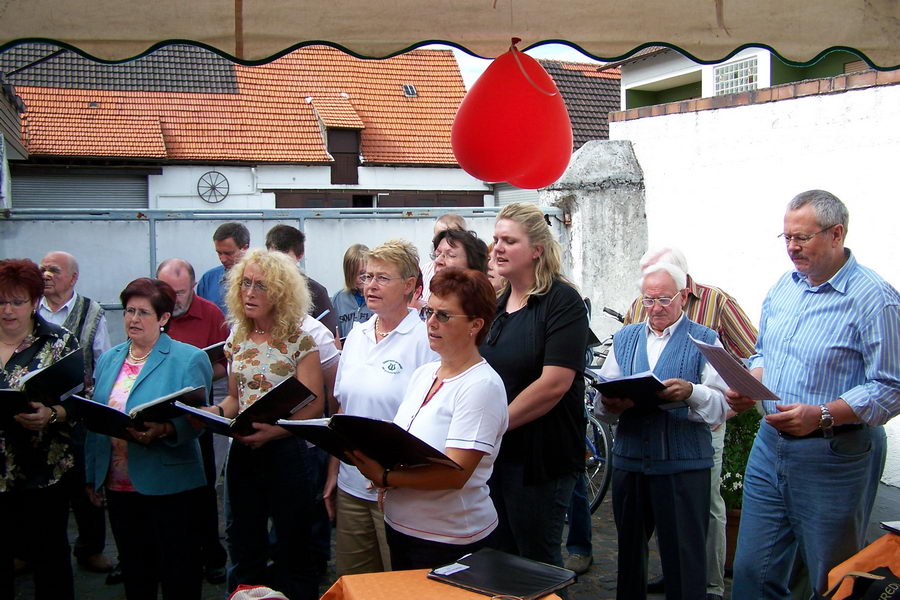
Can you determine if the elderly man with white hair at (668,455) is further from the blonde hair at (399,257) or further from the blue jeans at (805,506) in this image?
the blonde hair at (399,257)

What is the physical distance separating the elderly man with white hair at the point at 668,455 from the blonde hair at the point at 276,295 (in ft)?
5.02

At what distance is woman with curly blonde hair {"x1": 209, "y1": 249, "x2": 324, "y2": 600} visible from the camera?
12.5ft

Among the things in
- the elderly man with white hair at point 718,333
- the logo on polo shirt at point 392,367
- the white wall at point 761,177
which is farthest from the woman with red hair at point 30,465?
the white wall at point 761,177

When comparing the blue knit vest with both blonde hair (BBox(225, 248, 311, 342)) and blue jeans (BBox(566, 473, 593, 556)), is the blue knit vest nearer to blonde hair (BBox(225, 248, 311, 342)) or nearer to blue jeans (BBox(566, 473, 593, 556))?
blue jeans (BBox(566, 473, 593, 556))

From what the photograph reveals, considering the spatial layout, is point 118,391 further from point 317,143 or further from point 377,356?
point 317,143

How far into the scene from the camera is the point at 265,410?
3.46m

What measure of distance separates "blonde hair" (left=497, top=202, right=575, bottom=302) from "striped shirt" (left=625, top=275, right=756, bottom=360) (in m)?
1.01

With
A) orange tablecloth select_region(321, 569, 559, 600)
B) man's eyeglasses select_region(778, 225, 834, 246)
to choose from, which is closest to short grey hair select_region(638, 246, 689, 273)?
man's eyeglasses select_region(778, 225, 834, 246)

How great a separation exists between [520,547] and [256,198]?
24.1 meters

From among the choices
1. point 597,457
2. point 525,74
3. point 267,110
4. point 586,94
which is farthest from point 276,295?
point 586,94

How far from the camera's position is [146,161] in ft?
81.8

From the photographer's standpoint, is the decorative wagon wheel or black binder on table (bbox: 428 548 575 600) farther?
the decorative wagon wheel

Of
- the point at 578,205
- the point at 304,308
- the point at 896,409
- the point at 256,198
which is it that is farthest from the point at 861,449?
the point at 256,198

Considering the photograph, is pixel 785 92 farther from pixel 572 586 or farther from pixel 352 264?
pixel 572 586
